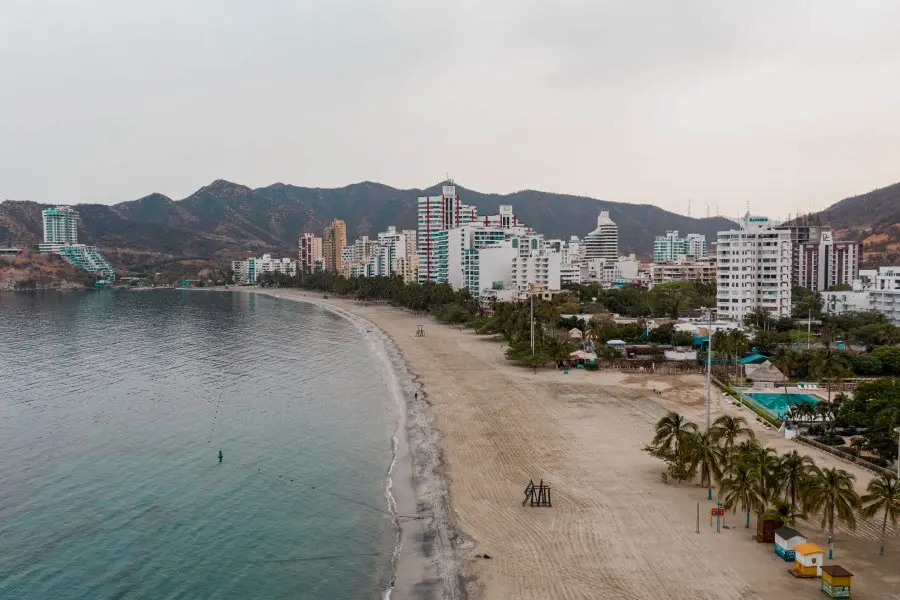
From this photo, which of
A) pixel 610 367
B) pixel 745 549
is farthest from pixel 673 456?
pixel 610 367

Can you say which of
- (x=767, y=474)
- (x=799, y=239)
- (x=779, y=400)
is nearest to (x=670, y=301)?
→ (x=779, y=400)

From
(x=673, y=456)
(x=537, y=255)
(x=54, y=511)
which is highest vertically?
(x=537, y=255)

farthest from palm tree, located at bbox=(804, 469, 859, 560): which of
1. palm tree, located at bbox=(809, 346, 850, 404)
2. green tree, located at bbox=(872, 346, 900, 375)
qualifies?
green tree, located at bbox=(872, 346, 900, 375)

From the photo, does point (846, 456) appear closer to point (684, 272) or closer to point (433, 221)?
point (684, 272)

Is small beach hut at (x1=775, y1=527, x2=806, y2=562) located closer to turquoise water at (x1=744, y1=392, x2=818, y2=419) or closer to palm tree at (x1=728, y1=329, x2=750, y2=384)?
turquoise water at (x1=744, y1=392, x2=818, y2=419)

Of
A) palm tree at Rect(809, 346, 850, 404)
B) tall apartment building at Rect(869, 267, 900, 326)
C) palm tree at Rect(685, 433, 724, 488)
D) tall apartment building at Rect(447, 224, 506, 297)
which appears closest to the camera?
palm tree at Rect(685, 433, 724, 488)

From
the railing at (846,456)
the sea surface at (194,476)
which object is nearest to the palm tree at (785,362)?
the railing at (846,456)

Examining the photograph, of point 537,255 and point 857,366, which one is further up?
point 537,255

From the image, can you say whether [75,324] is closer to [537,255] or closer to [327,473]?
[537,255]
